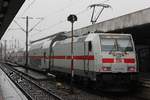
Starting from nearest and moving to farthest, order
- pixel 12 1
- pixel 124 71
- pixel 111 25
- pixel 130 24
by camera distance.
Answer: pixel 12 1 < pixel 124 71 < pixel 130 24 < pixel 111 25

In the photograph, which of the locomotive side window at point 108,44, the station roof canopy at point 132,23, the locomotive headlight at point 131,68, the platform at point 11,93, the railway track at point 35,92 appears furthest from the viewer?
the station roof canopy at point 132,23

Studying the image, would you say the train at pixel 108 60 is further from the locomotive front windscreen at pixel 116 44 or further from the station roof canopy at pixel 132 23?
the station roof canopy at pixel 132 23

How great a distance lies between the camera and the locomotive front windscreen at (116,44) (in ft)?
58.0

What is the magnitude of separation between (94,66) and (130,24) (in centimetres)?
384

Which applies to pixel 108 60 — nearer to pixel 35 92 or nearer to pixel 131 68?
pixel 131 68

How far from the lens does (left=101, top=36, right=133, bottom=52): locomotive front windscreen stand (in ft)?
58.0

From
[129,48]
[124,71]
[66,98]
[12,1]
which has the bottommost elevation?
[66,98]

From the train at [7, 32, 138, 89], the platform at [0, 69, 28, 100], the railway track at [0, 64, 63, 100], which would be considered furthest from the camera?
the train at [7, 32, 138, 89]

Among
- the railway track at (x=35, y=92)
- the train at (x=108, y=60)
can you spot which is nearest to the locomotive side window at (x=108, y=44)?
the train at (x=108, y=60)

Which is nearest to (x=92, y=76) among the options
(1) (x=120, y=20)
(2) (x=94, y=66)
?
(2) (x=94, y=66)

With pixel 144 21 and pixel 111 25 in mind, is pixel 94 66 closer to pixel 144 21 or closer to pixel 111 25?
pixel 144 21

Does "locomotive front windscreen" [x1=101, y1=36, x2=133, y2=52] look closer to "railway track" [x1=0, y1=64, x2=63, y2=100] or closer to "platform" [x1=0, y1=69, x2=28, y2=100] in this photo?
"railway track" [x1=0, y1=64, x2=63, y2=100]

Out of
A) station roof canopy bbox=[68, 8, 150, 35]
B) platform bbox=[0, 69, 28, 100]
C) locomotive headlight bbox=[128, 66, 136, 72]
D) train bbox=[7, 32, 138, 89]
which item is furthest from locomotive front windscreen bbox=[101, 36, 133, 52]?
platform bbox=[0, 69, 28, 100]

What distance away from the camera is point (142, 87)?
59.9 ft
